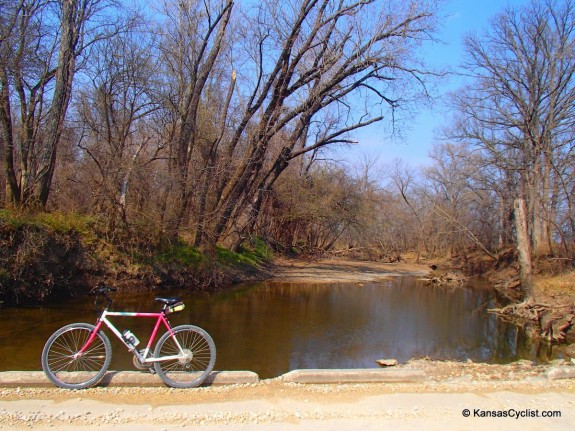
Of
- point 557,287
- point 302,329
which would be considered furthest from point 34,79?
point 557,287

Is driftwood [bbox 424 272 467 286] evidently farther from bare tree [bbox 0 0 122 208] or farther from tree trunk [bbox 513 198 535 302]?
bare tree [bbox 0 0 122 208]

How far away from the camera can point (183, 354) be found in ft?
19.2

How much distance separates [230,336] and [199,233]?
972 centimetres

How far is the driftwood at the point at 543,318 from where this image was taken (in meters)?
14.0

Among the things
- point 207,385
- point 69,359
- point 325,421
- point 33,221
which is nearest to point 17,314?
point 33,221

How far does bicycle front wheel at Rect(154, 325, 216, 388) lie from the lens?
5.74 metres

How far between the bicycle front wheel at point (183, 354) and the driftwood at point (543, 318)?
11.6 metres

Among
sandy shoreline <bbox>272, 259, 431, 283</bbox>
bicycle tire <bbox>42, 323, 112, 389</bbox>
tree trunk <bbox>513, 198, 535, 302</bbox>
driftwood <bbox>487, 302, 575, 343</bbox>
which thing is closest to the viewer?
bicycle tire <bbox>42, 323, 112, 389</bbox>

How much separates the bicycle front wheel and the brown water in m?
2.74

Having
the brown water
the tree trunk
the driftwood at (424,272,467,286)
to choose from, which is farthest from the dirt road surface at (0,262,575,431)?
the driftwood at (424,272,467,286)

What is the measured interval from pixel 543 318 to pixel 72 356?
46.7 feet

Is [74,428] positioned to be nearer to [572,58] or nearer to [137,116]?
[137,116]

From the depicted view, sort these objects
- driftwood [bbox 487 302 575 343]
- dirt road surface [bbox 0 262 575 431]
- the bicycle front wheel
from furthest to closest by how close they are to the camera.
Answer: driftwood [bbox 487 302 575 343]
the bicycle front wheel
dirt road surface [bbox 0 262 575 431]

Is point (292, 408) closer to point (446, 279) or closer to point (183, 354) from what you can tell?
point (183, 354)
